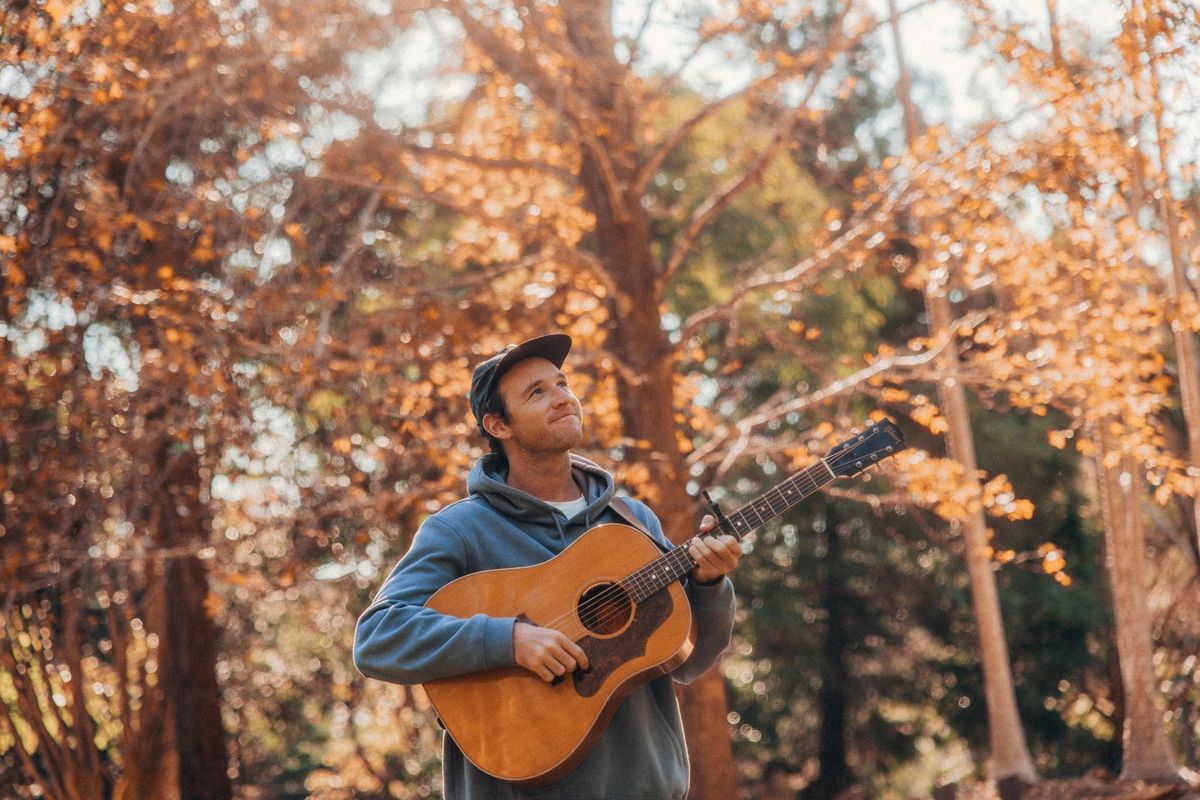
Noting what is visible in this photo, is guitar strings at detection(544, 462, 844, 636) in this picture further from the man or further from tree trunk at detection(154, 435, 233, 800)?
tree trunk at detection(154, 435, 233, 800)

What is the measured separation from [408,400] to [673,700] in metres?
4.71

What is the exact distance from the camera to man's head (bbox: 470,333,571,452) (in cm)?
305

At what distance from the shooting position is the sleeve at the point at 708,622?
2.87m

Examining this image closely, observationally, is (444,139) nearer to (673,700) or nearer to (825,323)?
(825,323)

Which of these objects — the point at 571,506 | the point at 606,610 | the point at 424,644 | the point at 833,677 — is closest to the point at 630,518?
the point at 571,506

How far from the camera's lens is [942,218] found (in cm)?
790

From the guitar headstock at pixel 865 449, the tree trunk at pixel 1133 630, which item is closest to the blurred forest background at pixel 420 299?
the tree trunk at pixel 1133 630

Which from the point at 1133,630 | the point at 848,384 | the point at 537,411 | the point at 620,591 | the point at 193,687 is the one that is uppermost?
the point at 848,384

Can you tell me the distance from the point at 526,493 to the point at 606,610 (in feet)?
1.11

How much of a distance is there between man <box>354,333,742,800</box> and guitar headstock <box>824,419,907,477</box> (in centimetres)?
37

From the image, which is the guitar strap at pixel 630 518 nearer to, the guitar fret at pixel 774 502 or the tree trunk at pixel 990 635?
the guitar fret at pixel 774 502

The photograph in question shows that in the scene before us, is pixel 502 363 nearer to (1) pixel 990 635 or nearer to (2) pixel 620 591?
(2) pixel 620 591

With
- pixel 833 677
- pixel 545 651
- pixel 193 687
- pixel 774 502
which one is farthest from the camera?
pixel 833 677

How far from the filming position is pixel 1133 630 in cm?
866
